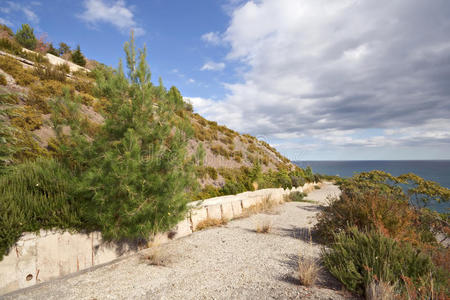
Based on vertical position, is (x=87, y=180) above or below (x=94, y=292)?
above

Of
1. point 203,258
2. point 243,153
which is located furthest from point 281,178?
point 203,258

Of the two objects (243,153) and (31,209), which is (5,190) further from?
(243,153)

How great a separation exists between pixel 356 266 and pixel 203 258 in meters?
2.69

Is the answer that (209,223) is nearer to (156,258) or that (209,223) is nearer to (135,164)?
(156,258)

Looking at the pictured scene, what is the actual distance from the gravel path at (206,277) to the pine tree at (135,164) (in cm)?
76

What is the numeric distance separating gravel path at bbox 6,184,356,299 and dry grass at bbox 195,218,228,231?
1.11 meters

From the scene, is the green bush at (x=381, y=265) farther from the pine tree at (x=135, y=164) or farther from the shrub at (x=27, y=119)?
the shrub at (x=27, y=119)

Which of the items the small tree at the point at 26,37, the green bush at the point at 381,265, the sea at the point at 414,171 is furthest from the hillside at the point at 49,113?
the small tree at the point at 26,37

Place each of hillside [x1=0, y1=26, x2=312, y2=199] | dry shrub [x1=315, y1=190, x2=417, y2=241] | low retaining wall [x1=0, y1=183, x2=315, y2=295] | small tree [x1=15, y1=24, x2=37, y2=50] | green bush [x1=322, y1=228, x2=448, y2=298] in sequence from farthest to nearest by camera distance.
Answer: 1. small tree [x1=15, y1=24, x2=37, y2=50]
2. hillside [x1=0, y1=26, x2=312, y2=199]
3. dry shrub [x1=315, y1=190, x2=417, y2=241]
4. low retaining wall [x1=0, y1=183, x2=315, y2=295]
5. green bush [x1=322, y1=228, x2=448, y2=298]

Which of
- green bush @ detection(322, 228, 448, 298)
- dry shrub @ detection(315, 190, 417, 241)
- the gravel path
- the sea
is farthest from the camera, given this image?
the sea

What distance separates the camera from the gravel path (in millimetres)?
2777

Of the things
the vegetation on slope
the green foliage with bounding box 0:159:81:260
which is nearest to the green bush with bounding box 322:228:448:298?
the vegetation on slope

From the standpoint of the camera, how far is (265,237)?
532 centimetres

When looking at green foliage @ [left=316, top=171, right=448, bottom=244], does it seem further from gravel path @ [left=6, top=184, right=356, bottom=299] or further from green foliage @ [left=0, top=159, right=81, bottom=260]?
green foliage @ [left=0, top=159, right=81, bottom=260]
